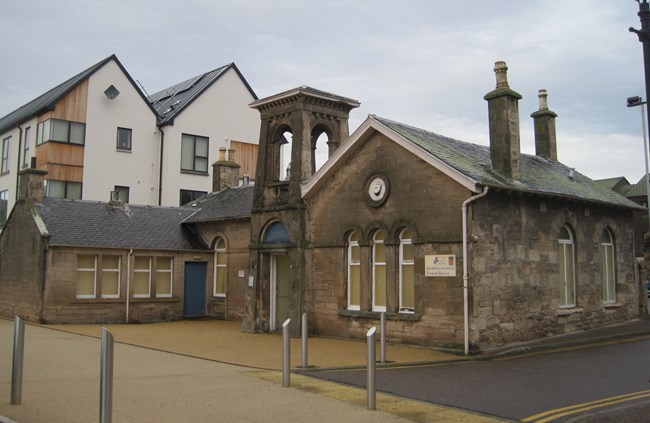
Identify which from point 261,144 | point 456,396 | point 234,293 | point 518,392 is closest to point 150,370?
point 456,396

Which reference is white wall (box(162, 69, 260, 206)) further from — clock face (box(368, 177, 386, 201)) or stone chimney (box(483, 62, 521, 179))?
stone chimney (box(483, 62, 521, 179))

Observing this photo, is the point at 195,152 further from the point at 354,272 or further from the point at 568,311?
the point at 568,311

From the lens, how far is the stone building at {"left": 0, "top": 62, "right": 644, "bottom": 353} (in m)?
15.8

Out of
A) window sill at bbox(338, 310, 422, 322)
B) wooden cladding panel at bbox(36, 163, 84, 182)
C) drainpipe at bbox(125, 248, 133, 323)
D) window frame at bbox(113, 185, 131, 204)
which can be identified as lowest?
window sill at bbox(338, 310, 422, 322)

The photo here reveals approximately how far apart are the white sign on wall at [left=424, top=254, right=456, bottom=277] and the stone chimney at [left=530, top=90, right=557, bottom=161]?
427 inches

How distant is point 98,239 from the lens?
79.3 ft

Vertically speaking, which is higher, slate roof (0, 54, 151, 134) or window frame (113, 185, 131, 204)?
slate roof (0, 54, 151, 134)

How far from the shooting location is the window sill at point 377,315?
53.7ft

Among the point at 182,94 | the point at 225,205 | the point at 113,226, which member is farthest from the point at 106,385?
the point at 182,94

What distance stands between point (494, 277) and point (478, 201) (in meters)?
2.00

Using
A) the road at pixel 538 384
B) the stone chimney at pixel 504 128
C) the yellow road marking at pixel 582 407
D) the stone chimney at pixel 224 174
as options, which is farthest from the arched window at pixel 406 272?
the stone chimney at pixel 224 174

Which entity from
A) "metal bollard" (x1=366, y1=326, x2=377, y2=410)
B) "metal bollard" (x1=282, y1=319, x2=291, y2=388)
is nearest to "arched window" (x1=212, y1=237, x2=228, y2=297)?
"metal bollard" (x1=282, y1=319, x2=291, y2=388)

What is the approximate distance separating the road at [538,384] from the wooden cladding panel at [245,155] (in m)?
27.2

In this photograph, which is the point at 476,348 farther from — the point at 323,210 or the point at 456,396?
the point at 323,210
